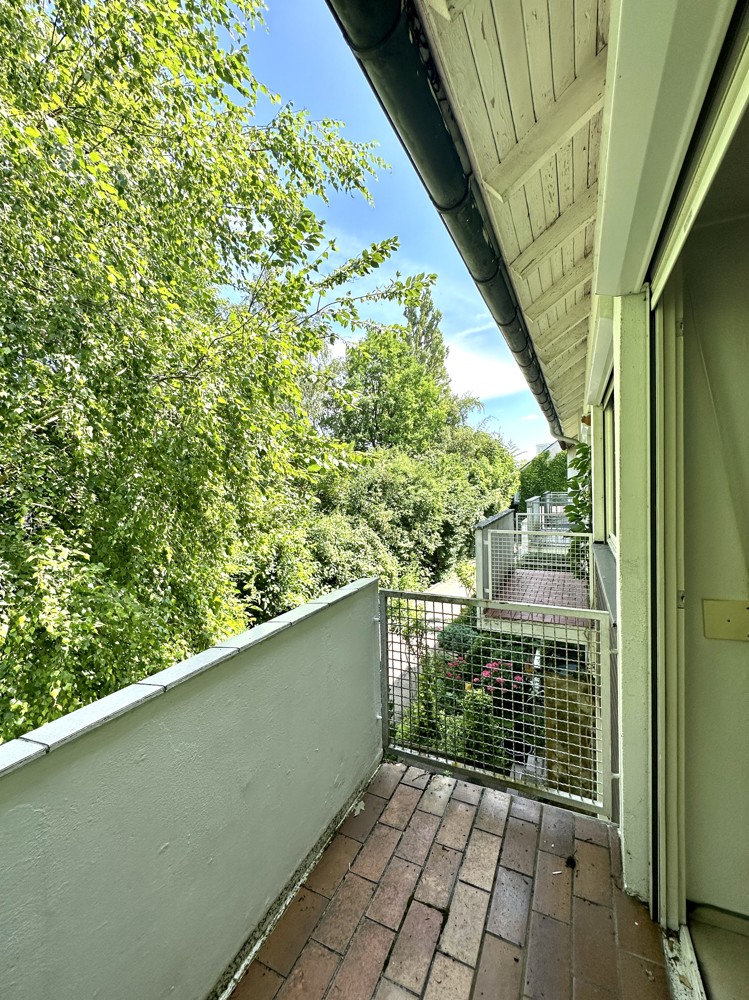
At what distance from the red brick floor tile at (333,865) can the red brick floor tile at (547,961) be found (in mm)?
722

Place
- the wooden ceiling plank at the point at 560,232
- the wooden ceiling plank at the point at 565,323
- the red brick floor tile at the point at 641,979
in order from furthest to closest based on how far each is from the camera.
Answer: the wooden ceiling plank at the point at 565,323 < the wooden ceiling plank at the point at 560,232 < the red brick floor tile at the point at 641,979

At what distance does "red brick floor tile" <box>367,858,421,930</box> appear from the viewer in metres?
1.56

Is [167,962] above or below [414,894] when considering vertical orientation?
above

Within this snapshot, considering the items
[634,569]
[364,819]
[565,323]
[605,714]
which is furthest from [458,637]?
[565,323]

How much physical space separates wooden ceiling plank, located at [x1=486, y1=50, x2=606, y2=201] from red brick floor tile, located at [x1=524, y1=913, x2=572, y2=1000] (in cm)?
275

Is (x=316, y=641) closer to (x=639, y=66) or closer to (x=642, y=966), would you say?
(x=642, y=966)

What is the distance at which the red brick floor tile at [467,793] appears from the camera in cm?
211

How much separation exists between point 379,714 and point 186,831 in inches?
52.0

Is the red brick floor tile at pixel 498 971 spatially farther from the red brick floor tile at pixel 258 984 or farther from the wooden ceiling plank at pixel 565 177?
the wooden ceiling plank at pixel 565 177

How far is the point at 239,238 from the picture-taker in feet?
11.0

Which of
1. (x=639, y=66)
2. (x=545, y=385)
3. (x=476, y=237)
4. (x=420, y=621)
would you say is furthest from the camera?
(x=545, y=385)

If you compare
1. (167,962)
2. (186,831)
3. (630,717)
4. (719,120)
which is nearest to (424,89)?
(719,120)

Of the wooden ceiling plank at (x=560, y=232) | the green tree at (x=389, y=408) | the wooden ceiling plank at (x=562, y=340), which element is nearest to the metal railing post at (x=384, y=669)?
the wooden ceiling plank at (x=560, y=232)

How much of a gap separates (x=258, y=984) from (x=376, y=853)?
23.8 inches
